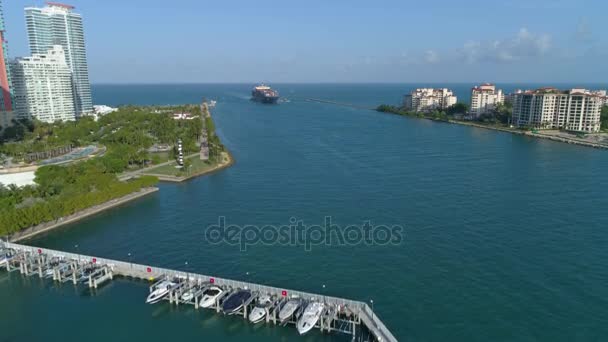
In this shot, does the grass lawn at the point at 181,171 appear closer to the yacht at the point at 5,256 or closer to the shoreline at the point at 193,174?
the shoreline at the point at 193,174

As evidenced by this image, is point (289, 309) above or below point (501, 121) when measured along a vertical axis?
below

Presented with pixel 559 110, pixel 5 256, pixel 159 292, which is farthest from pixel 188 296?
pixel 559 110

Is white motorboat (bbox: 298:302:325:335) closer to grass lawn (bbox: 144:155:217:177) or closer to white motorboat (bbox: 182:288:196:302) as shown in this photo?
white motorboat (bbox: 182:288:196:302)

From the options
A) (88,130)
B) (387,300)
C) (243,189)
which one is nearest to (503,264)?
(387,300)

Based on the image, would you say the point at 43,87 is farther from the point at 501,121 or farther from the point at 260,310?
the point at 501,121

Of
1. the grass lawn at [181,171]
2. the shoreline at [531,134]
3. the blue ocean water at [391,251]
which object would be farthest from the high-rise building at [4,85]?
the shoreline at [531,134]

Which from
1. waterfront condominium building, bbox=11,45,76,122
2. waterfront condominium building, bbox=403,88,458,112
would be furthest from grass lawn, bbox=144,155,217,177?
waterfront condominium building, bbox=403,88,458,112

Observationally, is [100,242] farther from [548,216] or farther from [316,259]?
[548,216]
